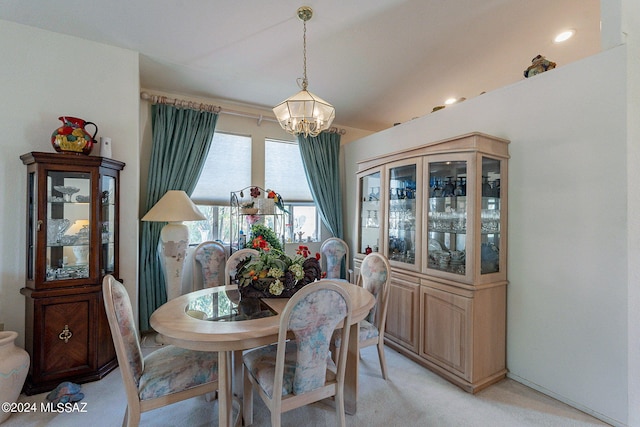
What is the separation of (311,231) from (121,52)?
306 centimetres

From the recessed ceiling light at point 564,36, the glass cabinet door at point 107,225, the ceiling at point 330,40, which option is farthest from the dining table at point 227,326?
the recessed ceiling light at point 564,36

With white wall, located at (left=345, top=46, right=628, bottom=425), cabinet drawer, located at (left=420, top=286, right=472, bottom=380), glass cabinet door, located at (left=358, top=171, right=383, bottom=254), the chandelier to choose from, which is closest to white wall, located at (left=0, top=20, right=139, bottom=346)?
the chandelier

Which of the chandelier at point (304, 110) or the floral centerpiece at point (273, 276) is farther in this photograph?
the chandelier at point (304, 110)

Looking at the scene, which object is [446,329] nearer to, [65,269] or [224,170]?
[224,170]

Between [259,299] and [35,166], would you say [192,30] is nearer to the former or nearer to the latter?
[35,166]

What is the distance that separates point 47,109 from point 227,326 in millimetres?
2499

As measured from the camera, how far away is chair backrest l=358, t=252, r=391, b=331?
2.40m

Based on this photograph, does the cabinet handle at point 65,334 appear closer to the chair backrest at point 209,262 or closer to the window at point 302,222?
the chair backrest at point 209,262

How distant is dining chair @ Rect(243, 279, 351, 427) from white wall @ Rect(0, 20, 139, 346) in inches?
77.7

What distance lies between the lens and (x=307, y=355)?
1.51m

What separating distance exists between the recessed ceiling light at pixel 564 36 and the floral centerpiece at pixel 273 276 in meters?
3.43

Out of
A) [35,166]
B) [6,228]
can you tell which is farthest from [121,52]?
[6,228]

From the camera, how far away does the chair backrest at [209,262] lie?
3.22 m

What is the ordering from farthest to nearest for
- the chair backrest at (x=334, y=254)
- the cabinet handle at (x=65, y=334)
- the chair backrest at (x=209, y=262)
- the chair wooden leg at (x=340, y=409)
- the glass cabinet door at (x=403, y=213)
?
the chair backrest at (x=334, y=254)
the chair backrest at (x=209, y=262)
the glass cabinet door at (x=403, y=213)
the cabinet handle at (x=65, y=334)
the chair wooden leg at (x=340, y=409)
